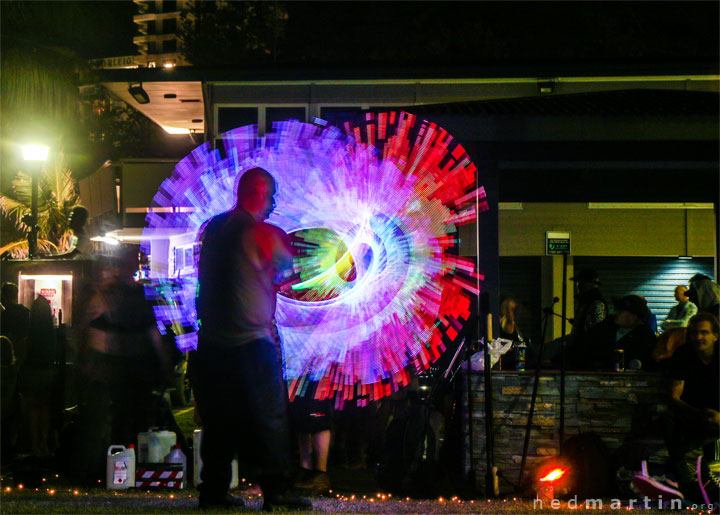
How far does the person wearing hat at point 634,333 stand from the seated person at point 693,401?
74 centimetres

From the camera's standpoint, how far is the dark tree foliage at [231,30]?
53.3 m

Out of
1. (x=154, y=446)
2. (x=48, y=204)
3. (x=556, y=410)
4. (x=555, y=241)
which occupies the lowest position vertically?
(x=154, y=446)

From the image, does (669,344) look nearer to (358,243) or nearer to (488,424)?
(488,424)

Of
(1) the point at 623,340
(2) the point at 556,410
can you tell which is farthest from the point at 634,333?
(2) the point at 556,410

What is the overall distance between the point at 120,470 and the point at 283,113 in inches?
693

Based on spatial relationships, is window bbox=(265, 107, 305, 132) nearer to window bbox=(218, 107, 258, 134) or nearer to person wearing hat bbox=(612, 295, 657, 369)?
window bbox=(218, 107, 258, 134)

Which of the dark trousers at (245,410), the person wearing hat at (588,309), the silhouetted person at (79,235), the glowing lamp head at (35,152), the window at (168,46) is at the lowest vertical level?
the dark trousers at (245,410)

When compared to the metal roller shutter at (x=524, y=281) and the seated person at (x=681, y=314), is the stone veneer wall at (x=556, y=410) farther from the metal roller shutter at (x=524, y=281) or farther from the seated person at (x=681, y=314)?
the metal roller shutter at (x=524, y=281)

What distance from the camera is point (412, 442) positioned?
7.51 metres

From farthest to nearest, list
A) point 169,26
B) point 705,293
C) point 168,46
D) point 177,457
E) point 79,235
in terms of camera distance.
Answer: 1. point 168,46
2. point 169,26
3. point 79,235
4. point 705,293
5. point 177,457

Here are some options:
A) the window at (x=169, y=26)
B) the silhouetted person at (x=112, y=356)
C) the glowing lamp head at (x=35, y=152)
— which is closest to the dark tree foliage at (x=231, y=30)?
the glowing lamp head at (x=35, y=152)

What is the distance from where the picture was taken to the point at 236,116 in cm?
2431

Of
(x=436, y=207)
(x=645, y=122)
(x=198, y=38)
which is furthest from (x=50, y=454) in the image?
(x=198, y=38)

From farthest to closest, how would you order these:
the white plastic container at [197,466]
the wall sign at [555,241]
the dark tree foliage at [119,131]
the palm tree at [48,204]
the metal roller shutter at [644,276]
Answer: the dark tree foliage at [119,131] → the palm tree at [48,204] → the metal roller shutter at [644,276] → the wall sign at [555,241] → the white plastic container at [197,466]
